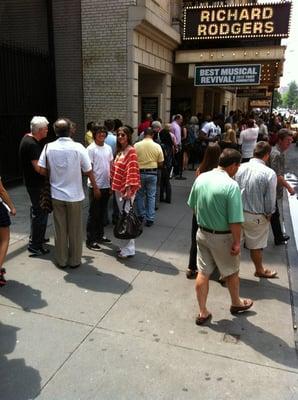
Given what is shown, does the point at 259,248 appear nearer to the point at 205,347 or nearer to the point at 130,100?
the point at 205,347

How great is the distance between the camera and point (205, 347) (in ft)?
10.9

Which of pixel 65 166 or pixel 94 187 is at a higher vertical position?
pixel 65 166

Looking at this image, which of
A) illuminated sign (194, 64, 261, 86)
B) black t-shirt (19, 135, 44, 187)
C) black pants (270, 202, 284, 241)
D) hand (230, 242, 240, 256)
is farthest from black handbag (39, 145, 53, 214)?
illuminated sign (194, 64, 261, 86)

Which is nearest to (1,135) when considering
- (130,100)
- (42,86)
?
(42,86)

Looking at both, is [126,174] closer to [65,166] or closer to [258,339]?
[65,166]

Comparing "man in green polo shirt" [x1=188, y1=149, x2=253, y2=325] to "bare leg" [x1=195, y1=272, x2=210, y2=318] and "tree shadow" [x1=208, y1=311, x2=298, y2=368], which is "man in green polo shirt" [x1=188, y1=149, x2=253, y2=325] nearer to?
"bare leg" [x1=195, y1=272, x2=210, y2=318]

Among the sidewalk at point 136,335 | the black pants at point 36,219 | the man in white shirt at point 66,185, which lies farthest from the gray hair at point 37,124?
the sidewalk at point 136,335

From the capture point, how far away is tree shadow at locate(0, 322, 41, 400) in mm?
2717

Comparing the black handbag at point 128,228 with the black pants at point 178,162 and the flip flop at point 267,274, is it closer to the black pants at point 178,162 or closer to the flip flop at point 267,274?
the flip flop at point 267,274

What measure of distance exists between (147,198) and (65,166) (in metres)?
2.34

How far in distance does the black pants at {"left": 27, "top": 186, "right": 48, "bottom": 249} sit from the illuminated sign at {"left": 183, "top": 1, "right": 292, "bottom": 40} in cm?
979

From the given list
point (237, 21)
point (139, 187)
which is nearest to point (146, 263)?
point (139, 187)

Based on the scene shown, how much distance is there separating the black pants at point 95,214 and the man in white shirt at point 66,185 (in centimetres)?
59

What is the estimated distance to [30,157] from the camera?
484cm
